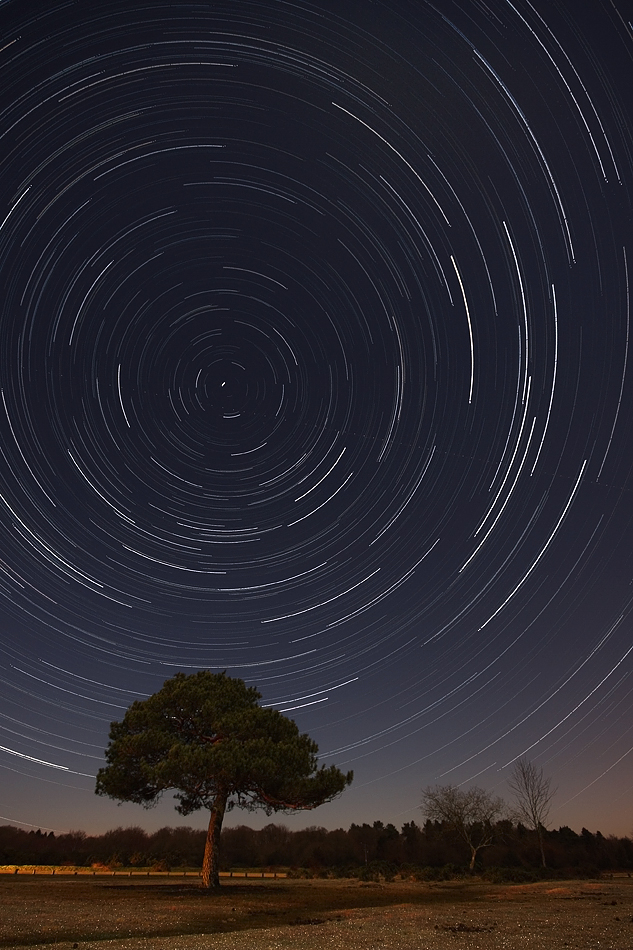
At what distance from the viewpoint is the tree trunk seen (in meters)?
22.9

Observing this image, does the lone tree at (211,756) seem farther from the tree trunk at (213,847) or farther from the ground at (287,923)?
the ground at (287,923)

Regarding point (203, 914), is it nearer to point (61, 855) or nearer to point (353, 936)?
point (353, 936)

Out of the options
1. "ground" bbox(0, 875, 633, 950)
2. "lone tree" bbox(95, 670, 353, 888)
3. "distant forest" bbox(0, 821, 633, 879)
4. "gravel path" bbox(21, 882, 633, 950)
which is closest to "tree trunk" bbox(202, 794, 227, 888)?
"lone tree" bbox(95, 670, 353, 888)

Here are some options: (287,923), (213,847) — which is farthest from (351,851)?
(287,923)

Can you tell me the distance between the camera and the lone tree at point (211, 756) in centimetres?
2259

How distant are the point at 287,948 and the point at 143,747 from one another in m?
15.8

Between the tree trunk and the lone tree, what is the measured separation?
0.12ft

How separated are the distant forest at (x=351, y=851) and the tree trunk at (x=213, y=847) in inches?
846

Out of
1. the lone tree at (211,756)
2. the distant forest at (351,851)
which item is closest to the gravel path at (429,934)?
the lone tree at (211,756)

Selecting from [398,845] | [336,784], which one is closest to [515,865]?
[398,845]

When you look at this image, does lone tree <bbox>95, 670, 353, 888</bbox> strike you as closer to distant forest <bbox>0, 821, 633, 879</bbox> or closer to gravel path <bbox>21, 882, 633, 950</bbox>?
gravel path <bbox>21, 882, 633, 950</bbox>

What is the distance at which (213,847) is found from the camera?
77.7 ft

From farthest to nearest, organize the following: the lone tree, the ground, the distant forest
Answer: the distant forest
the lone tree
the ground

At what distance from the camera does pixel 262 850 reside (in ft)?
235
